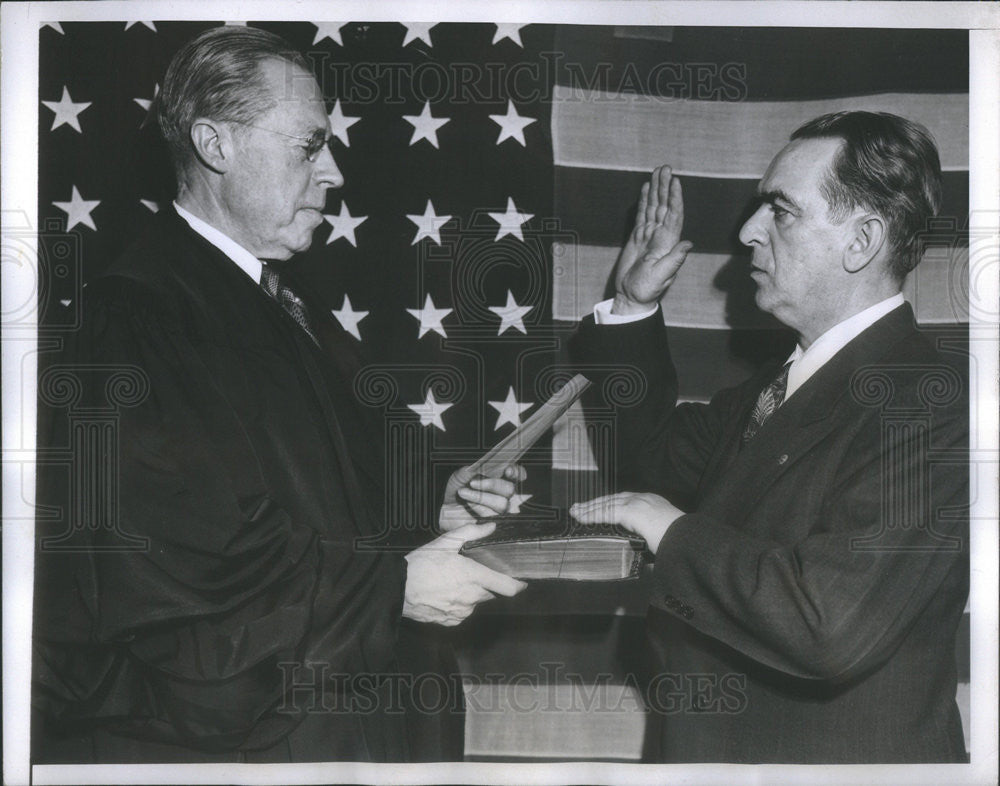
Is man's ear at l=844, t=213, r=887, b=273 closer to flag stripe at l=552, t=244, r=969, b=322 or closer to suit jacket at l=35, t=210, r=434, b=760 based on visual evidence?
flag stripe at l=552, t=244, r=969, b=322

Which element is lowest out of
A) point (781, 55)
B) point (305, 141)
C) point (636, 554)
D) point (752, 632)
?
point (752, 632)

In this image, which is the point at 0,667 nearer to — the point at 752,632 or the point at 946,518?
the point at 752,632

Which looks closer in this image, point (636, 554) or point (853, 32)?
point (636, 554)

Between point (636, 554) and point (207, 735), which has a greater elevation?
point (636, 554)

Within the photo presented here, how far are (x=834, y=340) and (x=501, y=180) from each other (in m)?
0.93

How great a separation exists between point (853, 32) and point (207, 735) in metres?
2.42

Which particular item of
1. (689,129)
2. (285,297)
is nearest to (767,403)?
(689,129)

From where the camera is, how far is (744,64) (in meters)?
2.68

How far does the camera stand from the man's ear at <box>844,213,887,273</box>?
2531 mm

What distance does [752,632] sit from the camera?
2.46m

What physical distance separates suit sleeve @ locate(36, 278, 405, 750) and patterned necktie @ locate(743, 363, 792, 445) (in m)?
0.93

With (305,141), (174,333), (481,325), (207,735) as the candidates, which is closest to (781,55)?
(481,325)

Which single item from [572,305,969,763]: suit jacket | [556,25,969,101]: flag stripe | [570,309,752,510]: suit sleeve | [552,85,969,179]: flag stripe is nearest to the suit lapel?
[572,305,969,763]: suit jacket

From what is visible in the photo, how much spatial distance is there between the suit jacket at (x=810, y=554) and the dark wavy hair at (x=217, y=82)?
1.03 m
